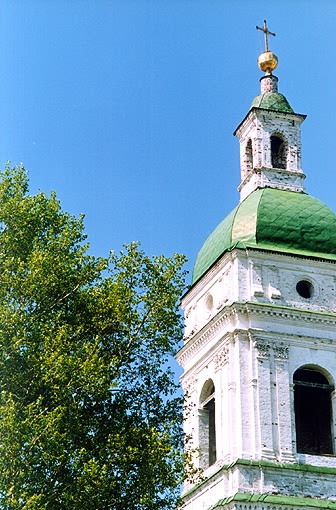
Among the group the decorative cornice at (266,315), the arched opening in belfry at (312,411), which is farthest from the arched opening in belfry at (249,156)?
Answer: the arched opening in belfry at (312,411)

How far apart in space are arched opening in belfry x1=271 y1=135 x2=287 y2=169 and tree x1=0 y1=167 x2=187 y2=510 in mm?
9636

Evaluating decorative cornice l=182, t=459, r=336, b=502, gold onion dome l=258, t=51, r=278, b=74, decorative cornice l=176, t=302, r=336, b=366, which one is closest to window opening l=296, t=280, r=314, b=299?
decorative cornice l=176, t=302, r=336, b=366

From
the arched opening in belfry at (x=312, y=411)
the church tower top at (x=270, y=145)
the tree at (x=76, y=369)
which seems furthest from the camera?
the church tower top at (x=270, y=145)

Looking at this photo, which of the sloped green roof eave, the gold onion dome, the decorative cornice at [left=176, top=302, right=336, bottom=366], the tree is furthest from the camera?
the gold onion dome

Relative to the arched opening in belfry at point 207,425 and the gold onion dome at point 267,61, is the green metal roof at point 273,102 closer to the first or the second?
the gold onion dome at point 267,61

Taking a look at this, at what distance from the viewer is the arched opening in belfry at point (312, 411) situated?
80.0 ft

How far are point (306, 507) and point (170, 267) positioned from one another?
6039 mm

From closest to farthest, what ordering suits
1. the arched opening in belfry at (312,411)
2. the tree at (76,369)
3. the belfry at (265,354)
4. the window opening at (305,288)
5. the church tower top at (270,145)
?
the tree at (76,369), the belfry at (265,354), the arched opening in belfry at (312,411), the window opening at (305,288), the church tower top at (270,145)

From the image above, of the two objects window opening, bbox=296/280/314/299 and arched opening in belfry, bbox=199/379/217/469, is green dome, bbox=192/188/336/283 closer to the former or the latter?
window opening, bbox=296/280/314/299

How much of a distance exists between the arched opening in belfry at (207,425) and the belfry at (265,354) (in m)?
0.02

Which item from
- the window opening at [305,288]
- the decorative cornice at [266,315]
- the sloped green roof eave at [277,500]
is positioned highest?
the window opening at [305,288]

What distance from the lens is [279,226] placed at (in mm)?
25203

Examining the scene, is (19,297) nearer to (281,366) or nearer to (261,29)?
(281,366)

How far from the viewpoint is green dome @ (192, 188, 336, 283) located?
25094 mm
